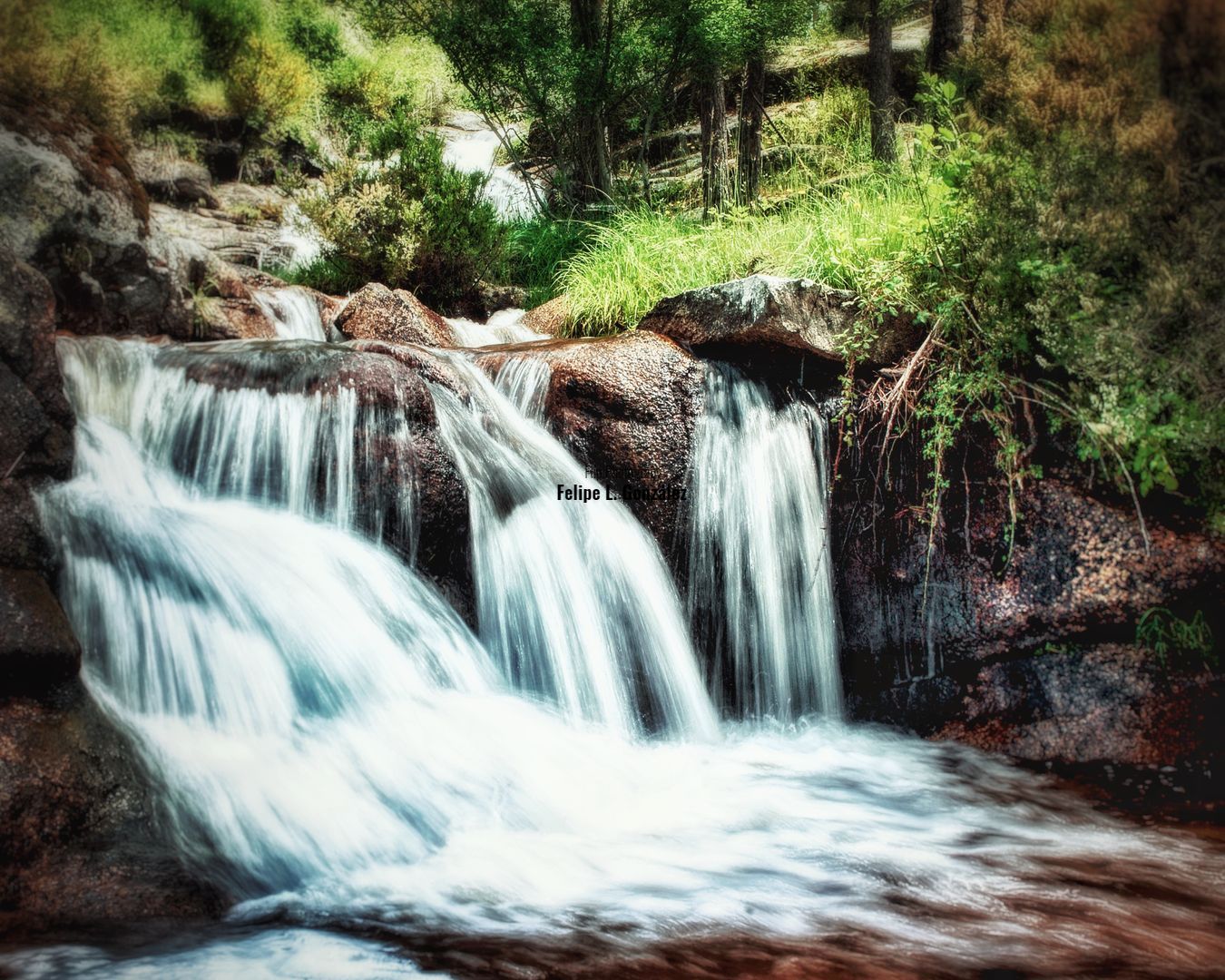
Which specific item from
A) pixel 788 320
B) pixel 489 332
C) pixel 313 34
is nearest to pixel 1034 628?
pixel 788 320

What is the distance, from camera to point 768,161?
11523 millimetres

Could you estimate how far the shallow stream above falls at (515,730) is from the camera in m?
2.17

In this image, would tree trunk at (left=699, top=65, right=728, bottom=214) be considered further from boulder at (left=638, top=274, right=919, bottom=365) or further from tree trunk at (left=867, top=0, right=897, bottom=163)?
boulder at (left=638, top=274, right=919, bottom=365)

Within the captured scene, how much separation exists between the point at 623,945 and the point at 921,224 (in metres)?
3.66

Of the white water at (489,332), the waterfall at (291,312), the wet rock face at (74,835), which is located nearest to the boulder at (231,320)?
the waterfall at (291,312)

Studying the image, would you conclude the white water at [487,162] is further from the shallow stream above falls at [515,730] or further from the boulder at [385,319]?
the shallow stream above falls at [515,730]

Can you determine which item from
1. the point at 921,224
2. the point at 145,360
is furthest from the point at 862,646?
the point at 145,360

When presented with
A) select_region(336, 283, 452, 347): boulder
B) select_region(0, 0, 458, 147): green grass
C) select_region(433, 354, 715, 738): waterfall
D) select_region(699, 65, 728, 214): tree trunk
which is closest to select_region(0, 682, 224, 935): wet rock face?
select_region(433, 354, 715, 738): waterfall

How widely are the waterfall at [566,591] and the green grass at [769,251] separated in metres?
1.74

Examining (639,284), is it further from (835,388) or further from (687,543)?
(687,543)

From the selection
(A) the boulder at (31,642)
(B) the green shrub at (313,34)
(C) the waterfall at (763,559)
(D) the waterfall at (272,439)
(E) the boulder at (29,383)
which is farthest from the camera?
(B) the green shrub at (313,34)

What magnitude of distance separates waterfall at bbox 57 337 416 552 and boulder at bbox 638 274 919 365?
1.82 metres

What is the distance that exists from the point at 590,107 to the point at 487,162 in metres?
5.56

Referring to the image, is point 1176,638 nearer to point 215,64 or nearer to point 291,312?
point 291,312
